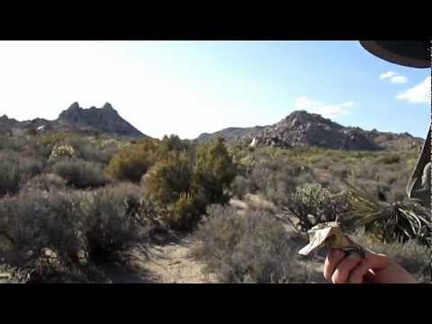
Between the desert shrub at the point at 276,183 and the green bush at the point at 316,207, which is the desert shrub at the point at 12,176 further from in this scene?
the desert shrub at the point at 276,183

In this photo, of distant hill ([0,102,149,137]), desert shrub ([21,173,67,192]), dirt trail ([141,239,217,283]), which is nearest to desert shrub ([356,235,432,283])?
dirt trail ([141,239,217,283])

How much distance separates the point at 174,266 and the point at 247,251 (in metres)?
1.51

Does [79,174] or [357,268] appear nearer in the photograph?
[357,268]

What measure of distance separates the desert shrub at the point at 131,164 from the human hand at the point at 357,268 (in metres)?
13.9

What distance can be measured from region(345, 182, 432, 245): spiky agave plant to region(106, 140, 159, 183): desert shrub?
8085mm

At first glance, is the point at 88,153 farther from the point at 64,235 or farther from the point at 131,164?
the point at 64,235

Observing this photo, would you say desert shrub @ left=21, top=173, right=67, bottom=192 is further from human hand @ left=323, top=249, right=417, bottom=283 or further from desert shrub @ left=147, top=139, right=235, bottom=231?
human hand @ left=323, top=249, right=417, bottom=283

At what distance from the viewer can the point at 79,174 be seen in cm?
1367

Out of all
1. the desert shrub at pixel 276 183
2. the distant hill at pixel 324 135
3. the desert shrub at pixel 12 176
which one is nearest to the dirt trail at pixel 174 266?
the desert shrub at pixel 12 176

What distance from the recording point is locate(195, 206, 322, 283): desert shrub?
6.18 meters

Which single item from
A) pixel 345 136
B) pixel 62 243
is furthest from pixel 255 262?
pixel 345 136

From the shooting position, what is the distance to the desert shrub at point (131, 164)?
1494 centimetres

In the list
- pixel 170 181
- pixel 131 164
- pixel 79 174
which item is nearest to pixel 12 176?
pixel 79 174
